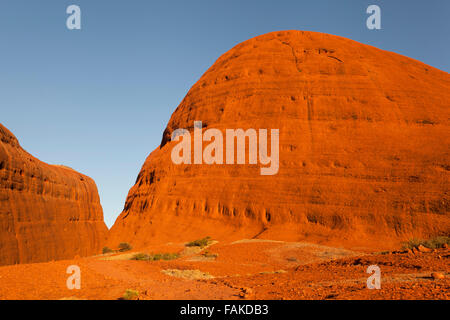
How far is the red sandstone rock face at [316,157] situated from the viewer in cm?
2487

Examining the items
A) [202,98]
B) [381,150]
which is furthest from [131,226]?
[381,150]

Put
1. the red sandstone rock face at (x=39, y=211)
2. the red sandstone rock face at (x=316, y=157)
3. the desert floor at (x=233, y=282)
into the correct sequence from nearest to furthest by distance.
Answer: the desert floor at (x=233, y=282)
the red sandstone rock face at (x=39, y=211)
the red sandstone rock face at (x=316, y=157)

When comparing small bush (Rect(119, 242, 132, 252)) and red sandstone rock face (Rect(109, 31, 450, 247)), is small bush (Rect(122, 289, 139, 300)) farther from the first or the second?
small bush (Rect(119, 242, 132, 252))

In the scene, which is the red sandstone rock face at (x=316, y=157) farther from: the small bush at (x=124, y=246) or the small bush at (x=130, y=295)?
the small bush at (x=130, y=295)

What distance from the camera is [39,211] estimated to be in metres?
17.7

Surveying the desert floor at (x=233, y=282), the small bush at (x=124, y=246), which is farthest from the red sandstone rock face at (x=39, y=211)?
the desert floor at (x=233, y=282)

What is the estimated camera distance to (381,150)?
2811cm

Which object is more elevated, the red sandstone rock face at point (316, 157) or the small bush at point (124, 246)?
the red sandstone rock face at point (316, 157)

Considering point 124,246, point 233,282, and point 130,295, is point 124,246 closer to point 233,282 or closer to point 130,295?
point 233,282

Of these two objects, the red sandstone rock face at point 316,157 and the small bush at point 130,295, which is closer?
the small bush at point 130,295

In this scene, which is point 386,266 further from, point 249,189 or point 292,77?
point 292,77

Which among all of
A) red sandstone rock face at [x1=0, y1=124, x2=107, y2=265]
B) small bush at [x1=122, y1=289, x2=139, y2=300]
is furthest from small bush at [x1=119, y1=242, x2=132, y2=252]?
small bush at [x1=122, y1=289, x2=139, y2=300]

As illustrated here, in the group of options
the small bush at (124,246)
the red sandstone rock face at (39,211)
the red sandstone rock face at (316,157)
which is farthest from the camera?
the small bush at (124,246)

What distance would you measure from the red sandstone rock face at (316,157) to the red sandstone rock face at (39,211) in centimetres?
673
